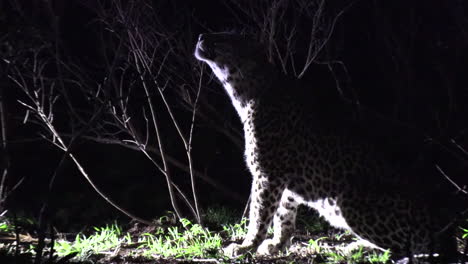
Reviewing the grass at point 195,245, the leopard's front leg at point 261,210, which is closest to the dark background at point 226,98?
the grass at point 195,245

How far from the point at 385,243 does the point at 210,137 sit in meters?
5.27

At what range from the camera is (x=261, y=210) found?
17.0 feet

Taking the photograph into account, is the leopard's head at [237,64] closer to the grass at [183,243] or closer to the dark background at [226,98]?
the grass at [183,243]

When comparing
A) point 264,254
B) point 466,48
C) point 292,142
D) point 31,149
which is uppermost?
point 466,48

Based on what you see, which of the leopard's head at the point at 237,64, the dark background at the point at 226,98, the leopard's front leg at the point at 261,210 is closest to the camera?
the leopard's front leg at the point at 261,210

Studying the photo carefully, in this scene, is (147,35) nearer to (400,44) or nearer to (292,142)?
(292,142)

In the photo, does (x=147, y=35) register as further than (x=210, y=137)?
No

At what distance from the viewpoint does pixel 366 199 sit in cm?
471

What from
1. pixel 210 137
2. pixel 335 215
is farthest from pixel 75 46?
pixel 335 215

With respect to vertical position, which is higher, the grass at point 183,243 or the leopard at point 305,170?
the leopard at point 305,170

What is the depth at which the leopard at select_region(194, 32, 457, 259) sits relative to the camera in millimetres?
4637

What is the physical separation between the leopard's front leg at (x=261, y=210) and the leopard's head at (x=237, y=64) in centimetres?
80

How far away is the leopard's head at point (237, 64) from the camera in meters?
5.49

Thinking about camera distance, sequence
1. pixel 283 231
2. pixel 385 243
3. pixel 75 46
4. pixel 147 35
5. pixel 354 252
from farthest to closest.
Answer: pixel 75 46
pixel 147 35
pixel 283 231
pixel 354 252
pixel 385 243
